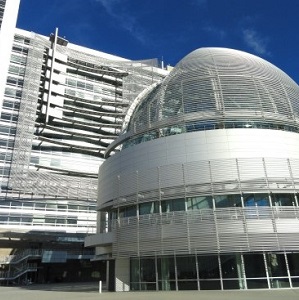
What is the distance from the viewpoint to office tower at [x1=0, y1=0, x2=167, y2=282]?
59844 millimetres

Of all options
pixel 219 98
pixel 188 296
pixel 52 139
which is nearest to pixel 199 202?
pixel 188 296

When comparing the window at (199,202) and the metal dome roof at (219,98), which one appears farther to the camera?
the metal dome roof at (219,98)

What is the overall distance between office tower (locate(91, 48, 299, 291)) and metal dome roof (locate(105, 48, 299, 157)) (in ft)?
0.32

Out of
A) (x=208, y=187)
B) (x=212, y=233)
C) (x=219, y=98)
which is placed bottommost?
(x=212, y=233)

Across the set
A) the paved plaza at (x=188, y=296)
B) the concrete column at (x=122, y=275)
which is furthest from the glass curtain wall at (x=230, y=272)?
the concrete column at (x=122, y=275)

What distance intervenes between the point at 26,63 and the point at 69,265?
42341 millimetres

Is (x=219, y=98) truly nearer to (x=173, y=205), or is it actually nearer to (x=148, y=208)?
(x=173, y=205)

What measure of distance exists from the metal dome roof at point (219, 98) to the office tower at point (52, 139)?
33398 millimetres

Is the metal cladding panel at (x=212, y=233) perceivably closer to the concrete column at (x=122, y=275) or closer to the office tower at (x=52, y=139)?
the concrete column at (x=122, y=275)

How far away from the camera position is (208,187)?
88.1 ft

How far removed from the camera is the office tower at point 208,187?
977 inches

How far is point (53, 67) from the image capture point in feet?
253

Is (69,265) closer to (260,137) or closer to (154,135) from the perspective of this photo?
(154,135)

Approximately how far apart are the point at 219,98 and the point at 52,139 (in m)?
48.9
